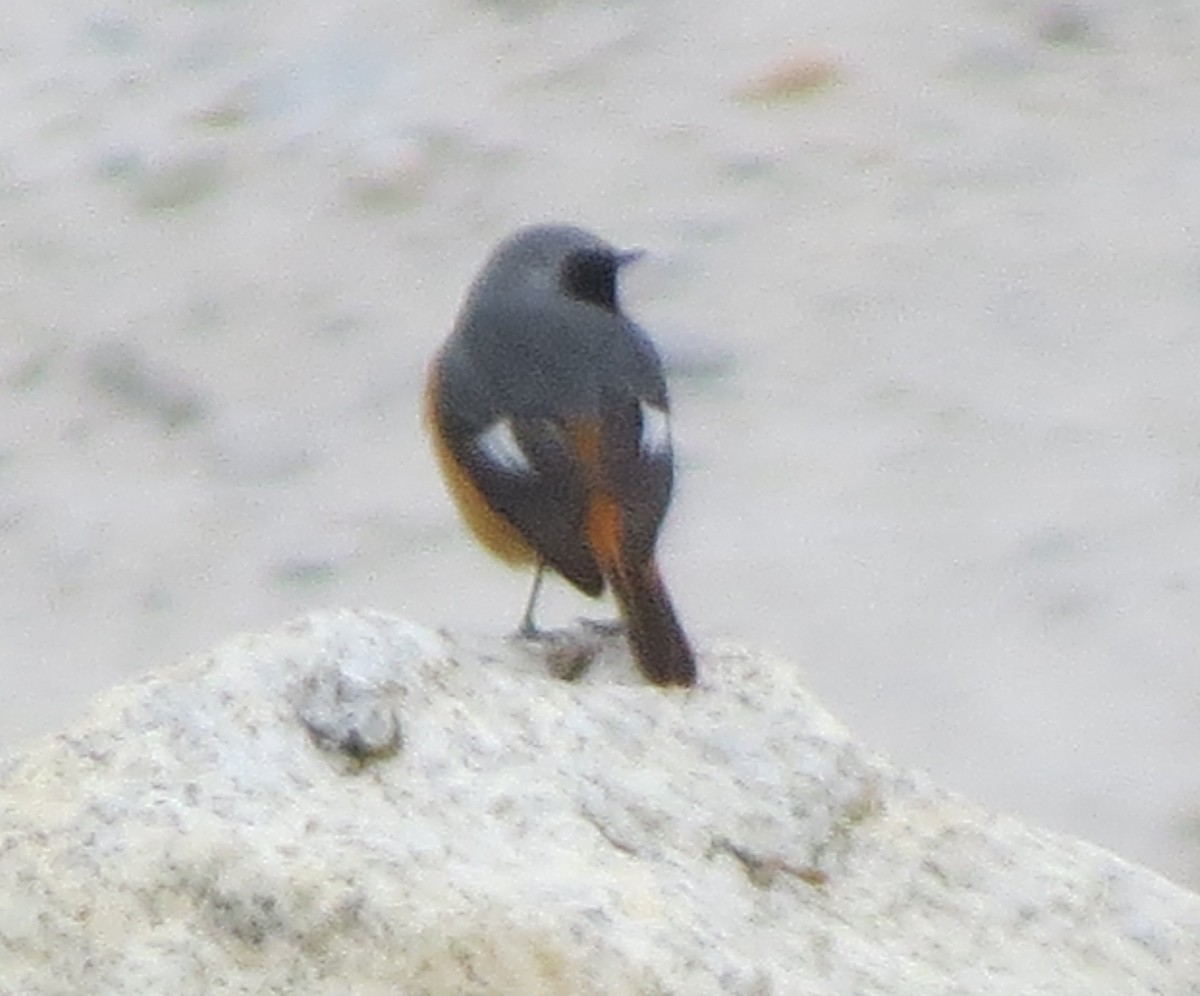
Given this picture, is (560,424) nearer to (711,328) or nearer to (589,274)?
(589,274)

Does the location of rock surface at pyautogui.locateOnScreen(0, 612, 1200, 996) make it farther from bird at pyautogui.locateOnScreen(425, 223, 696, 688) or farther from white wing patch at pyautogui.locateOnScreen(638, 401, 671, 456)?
white wing patch at pyautogui.locateOnScreen(638, 401, 671, 456)

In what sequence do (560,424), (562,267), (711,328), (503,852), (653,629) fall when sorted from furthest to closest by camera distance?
(711,328), (562,267), (560,424), (653,629), (503,852)

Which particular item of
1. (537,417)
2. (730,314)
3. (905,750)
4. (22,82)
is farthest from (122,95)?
(537,417)

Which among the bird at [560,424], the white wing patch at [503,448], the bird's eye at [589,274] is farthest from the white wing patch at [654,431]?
the bird's eye at [589,274]

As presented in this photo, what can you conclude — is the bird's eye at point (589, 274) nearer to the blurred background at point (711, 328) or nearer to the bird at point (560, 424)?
the bird at point (560, 424)

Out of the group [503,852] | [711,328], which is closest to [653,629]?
[503,852]

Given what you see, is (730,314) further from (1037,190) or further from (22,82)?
(22,82)
